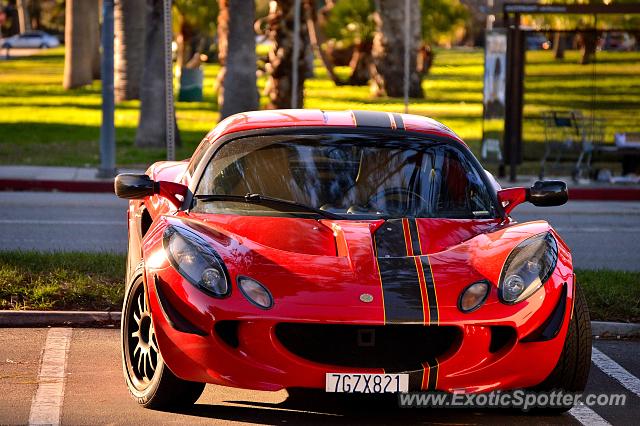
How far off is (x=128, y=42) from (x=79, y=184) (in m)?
16.7

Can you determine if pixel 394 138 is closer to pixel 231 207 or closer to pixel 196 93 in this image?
pixel 231 207

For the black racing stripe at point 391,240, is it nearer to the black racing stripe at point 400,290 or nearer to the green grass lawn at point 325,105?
the black racing stripe at point 400,290

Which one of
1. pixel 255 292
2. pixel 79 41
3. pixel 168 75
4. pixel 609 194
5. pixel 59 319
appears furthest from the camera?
pixel 79 41

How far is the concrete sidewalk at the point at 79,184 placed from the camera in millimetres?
19094

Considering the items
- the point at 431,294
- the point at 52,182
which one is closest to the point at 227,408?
the point at 431,294

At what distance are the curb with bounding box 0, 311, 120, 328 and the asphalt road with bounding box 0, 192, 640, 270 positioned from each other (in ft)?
10.2

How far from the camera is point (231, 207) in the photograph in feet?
23.4

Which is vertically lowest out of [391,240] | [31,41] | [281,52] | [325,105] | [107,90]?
[31,41]

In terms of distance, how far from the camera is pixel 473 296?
6.19m

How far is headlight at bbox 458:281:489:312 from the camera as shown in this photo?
241 inches

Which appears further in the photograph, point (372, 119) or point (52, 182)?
point (52, 182)

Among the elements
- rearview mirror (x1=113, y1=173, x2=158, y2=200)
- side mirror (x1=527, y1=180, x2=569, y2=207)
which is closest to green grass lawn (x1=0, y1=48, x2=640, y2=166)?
side mirror (x1=527, y1=180, x2=569, y2=207)

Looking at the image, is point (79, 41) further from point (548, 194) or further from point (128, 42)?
point (548, 194)

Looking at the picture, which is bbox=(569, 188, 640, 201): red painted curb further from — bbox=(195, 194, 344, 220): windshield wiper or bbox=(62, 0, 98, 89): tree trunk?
bbox=(62, 0, 98, 89): tree trunk
